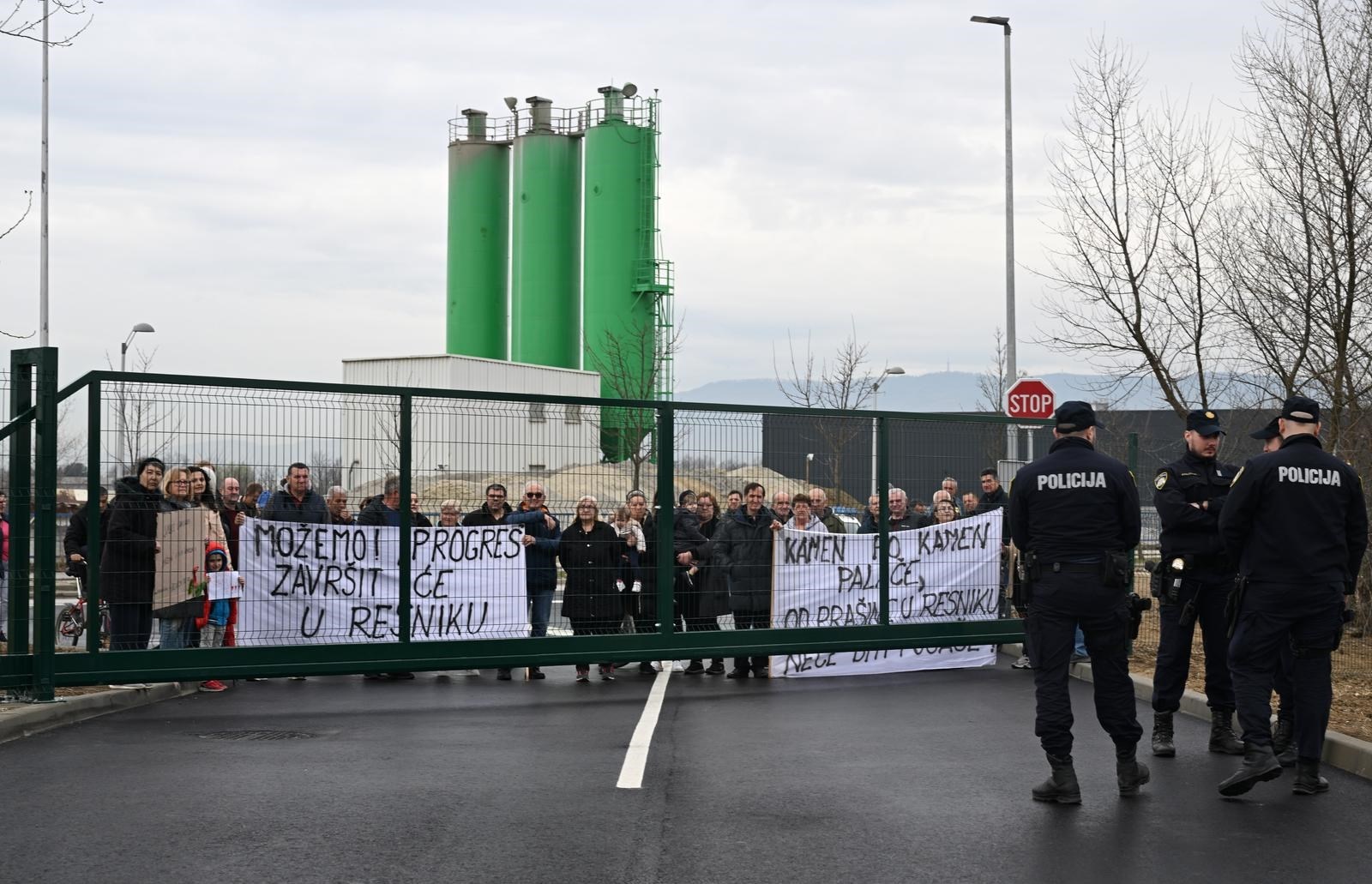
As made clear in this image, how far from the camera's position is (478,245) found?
186 ft

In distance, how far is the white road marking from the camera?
8109 mm

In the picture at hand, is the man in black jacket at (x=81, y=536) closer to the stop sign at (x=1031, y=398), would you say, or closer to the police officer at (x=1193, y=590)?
the police officer at (x=1193, y=590)

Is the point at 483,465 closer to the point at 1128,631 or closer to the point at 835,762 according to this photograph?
the point at 835,762

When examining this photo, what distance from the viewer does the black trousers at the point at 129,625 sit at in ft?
36.7

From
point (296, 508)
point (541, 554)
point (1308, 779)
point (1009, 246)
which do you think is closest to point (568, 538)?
point (541, 554)

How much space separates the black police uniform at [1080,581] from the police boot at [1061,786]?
0.05 metres

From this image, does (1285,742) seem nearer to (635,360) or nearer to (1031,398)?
(1031,398)

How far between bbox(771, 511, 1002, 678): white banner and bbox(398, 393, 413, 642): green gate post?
11.4ft

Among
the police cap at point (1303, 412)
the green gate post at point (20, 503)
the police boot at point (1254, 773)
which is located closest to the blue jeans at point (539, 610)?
the green gate post at point (20, 503)

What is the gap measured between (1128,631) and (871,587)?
251 inches

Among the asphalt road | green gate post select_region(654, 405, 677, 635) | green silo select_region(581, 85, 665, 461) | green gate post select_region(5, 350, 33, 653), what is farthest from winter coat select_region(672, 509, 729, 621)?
green silo select_region(581, 85, 665, 461)

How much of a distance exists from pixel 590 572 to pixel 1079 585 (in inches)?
238

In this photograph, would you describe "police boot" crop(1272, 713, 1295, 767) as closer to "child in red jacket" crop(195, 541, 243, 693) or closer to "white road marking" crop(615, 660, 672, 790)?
"white road marking" crop(615, 660, 672, 790)

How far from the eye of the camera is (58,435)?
11.0 meters
